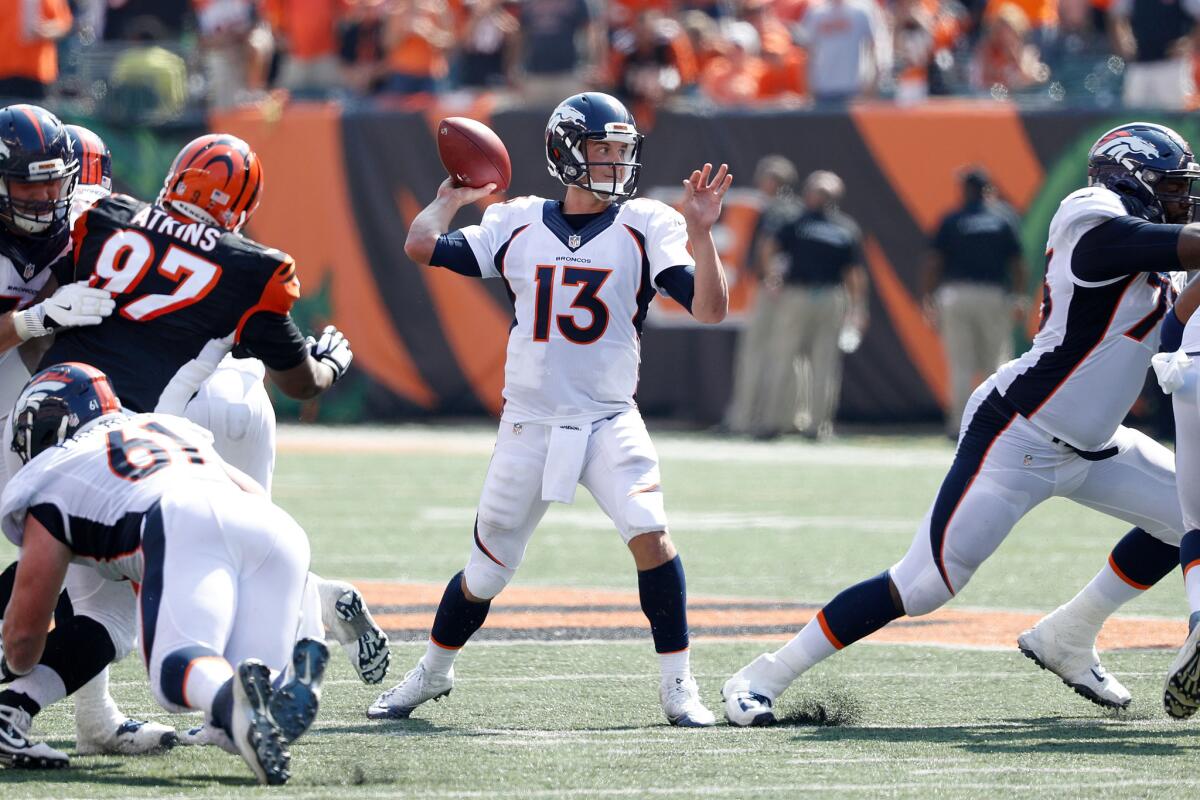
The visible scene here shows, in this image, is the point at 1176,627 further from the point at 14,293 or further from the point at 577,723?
the point at 14,293

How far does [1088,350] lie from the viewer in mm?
5824

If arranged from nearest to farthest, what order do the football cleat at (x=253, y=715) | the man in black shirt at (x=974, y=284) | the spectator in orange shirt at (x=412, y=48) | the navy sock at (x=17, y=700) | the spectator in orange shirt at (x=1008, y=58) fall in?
1. the football cleat at (x=253, y=715)
2. the navy sock at (x=17, y=700)
3. the man in black shirt at (x=974, y=284)
4. the spectator in orange shirt at (x=1008, y=58)
5. the spectator in orange shirt at (x=412, y=48)

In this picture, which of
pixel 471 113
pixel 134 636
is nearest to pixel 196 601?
pixel 134 636

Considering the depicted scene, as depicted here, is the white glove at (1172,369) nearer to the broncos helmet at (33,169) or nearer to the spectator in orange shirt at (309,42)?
the broncos helmet at (33,169)

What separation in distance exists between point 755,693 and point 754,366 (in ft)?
32.7

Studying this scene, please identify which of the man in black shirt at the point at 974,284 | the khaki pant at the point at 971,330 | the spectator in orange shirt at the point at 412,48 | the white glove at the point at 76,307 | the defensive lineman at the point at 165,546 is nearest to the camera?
the defensive lineman at the point at 165,546

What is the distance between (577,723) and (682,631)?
42 centimetres

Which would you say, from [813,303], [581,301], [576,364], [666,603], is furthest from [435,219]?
[813,303]

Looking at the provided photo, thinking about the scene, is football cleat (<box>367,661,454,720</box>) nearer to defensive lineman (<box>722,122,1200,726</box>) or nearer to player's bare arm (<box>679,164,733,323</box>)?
defensive lineman (<box>722,122,1200,726</box>)

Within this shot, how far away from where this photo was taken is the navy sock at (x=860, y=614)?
5848 mm

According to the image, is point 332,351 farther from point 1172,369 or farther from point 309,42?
point 309,42

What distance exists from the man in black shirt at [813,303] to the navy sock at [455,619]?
9.39 metres

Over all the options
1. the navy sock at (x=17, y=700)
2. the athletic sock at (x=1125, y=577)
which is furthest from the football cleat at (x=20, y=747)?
the athletic sock at (x=1125, y=577)

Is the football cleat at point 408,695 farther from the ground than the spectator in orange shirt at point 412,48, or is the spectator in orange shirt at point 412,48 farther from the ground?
the spectator in orange shirt at point 412,48
